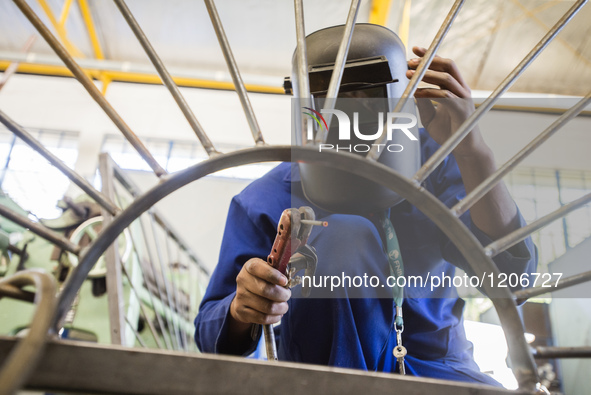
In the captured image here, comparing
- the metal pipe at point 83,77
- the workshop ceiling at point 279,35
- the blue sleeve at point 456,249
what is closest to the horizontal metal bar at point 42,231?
the metal pipe at point 83,77

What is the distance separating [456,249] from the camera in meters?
1.05

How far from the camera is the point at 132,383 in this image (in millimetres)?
365

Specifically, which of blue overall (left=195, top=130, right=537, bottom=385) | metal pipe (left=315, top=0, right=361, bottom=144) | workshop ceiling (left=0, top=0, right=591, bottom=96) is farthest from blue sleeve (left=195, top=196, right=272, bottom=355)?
workshop ceiling (left=0, top=0, right=591, bottom=96)

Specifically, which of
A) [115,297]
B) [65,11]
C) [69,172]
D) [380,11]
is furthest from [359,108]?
[65,11]

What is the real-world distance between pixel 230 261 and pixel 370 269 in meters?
0.35

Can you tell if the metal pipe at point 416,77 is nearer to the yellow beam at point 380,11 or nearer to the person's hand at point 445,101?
the person's hand at point 445,101

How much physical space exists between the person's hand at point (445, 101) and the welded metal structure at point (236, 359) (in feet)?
0.55

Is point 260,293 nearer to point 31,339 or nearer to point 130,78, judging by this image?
point 31,339

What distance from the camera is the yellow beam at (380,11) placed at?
12.2ft

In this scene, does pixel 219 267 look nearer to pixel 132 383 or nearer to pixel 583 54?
pixel 132 383

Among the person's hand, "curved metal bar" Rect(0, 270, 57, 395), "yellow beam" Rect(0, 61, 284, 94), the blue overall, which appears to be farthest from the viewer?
"yellow beam" Rect(0, 61, 284, 94)

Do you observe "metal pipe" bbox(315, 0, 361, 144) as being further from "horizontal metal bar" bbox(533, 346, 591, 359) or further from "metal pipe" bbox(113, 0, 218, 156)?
"horizontal metal bar" bbox(533, 346, 591, 359)

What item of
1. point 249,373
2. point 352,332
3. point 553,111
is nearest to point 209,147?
point 249,373

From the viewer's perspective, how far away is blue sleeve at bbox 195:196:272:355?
1.01 m
